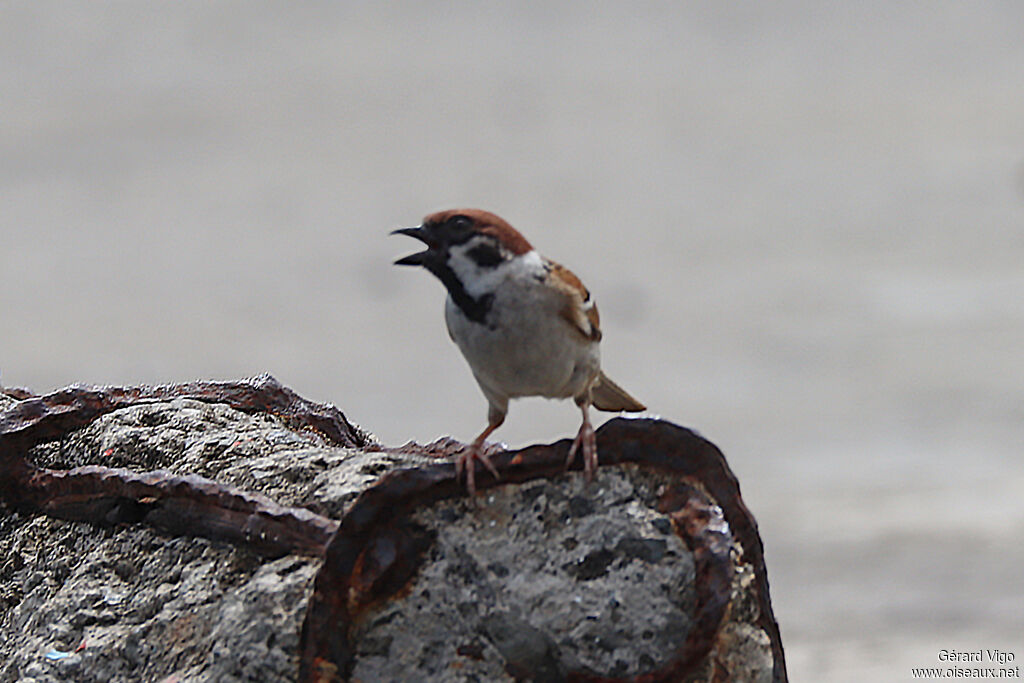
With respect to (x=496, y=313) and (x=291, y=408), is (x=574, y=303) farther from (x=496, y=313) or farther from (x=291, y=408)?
(x=291, y=408)

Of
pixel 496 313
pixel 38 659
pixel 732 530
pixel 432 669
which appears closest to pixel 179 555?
pixel 38 659

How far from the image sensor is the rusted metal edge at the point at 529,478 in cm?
185

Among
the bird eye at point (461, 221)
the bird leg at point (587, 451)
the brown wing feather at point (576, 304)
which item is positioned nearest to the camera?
the bird leg at point (587, 451)

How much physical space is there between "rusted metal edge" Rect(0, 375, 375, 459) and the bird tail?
478mm

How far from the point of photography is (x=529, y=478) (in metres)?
2.00

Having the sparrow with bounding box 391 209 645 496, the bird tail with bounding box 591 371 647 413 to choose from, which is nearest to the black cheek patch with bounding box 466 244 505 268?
the sparrow with bounding box 391 209 645 496

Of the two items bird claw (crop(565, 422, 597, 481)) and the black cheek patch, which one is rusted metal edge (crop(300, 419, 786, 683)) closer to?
bird claw (crop(565, 422, 597, 481))

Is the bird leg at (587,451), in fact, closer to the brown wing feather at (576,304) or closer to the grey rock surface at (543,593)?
the grey rock surface at (543,593)

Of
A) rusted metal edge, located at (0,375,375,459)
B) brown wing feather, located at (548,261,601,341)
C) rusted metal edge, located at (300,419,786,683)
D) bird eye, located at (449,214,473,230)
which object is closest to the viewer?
rusted metal edge, located at (300,419,786,683)

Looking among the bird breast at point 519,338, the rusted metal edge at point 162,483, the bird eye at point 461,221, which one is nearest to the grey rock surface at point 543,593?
the rusted metal edge at point 162,483

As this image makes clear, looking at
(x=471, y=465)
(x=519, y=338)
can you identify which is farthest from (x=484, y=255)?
(x=471, y=465)

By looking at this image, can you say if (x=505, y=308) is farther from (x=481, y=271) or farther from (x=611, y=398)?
(x=611, y=398)

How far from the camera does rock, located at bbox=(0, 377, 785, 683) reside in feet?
6.14

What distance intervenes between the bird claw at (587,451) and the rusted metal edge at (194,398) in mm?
802
